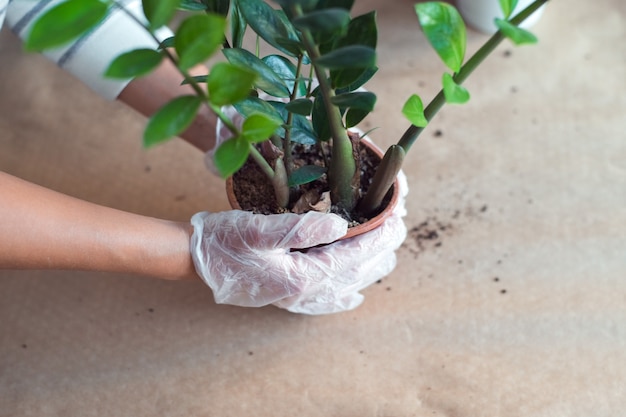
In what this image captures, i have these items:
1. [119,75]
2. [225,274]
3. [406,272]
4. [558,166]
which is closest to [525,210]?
[558,166]

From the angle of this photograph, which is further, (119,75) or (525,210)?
(525,210)

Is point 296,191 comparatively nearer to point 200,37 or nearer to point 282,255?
point 282,255

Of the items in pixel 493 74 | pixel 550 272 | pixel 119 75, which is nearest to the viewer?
pixel 119 75

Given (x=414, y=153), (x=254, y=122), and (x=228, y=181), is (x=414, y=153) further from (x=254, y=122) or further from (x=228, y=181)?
(x=254, y=122)

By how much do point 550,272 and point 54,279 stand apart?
2.34 feet

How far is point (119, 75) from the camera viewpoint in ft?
1.37

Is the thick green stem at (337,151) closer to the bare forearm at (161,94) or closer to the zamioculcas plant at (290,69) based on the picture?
the zamioculcas plant at (290,69)

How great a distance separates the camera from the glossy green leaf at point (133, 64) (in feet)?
1.37

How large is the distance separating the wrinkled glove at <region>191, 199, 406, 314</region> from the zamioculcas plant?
4 centimetres

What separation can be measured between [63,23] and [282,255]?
399 millimetres

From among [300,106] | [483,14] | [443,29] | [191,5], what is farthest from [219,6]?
[483,14]

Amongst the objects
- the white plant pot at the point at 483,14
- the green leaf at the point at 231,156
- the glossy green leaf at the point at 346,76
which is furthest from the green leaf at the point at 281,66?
the white plant pot at the point at 483,14

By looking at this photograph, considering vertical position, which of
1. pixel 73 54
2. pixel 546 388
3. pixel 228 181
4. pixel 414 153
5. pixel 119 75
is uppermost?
pixel 119 75

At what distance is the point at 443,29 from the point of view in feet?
1.64
